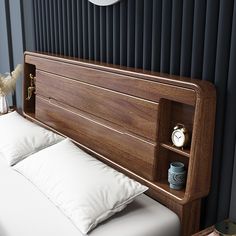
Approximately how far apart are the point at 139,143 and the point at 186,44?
45cm

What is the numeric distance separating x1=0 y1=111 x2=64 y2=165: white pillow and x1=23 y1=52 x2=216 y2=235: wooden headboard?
142 mm

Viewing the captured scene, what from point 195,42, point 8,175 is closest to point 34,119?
point 8,175

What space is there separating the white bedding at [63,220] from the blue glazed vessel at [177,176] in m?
0.10

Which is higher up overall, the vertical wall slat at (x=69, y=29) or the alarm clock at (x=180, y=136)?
the vertical wall slat at (x=69, y=29)

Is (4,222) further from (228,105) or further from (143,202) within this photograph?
(228,105)

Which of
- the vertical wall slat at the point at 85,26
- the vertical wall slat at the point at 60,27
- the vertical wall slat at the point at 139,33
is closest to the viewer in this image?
the vertical wall slat at the point at 139,33

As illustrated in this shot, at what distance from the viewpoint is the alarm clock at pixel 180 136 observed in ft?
4.17

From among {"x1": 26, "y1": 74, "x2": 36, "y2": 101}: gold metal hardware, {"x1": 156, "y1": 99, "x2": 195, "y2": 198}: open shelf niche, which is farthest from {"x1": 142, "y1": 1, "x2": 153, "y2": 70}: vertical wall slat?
{"x1": 26, "y1": 74, "x2": 36, "y2": 101}: gold metal hardware

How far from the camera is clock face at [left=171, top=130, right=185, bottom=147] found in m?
1.28

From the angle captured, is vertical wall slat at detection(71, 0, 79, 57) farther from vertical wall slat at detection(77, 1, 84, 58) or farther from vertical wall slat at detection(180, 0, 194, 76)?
vertical wall slat at detection(180, 0, 194, 76)

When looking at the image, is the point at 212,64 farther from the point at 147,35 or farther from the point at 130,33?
the point at 130,33

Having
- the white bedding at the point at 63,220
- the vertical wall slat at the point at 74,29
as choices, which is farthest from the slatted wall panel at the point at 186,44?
the white bedding at the point at 63,220

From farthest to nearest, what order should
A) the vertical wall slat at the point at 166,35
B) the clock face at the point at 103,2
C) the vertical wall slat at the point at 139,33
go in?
1. the clock face at the point at 103,2
2. the vertical wall slat at the point at 139,33
3. the vertical wall slat at the point at 166,35

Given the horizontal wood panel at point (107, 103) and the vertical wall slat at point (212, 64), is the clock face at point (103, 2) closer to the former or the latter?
the horizontal wood panel at point (107, 103)
